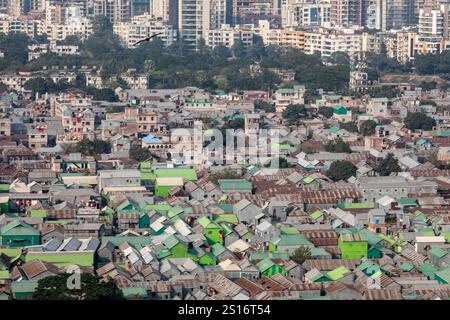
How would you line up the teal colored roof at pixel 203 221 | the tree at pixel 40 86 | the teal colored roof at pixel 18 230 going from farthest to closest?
the tree at pixel 40 86 < the teal colored roof at pixel 203 221 < the teal colored roof at pixel 18 230

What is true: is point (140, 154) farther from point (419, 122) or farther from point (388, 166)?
point (419, 122)

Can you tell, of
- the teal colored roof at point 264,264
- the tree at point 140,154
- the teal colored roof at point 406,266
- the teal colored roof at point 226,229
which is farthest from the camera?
the tree at point 140,154

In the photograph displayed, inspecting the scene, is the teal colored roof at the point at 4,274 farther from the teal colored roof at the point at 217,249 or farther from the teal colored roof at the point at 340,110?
the teal colored roof at the point at 340,110

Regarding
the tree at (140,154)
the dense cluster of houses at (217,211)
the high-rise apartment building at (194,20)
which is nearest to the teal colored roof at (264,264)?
the dense cluster of houses at (217,211)

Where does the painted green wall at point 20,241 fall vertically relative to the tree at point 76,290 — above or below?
below

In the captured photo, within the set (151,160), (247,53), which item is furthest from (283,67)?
(151,160)

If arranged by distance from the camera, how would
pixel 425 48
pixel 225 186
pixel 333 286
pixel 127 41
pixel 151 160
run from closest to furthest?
pixel 333 286, pixel 225 186, pixel 151 160, pixel 425 48, pixel 127 41
